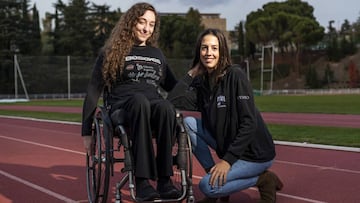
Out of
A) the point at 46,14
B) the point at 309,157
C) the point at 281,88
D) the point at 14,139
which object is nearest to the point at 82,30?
the point at 46,14

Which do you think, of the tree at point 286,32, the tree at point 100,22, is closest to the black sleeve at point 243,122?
the tree at point 100,22

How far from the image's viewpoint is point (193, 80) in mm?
4527

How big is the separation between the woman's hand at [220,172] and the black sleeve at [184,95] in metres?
0.61

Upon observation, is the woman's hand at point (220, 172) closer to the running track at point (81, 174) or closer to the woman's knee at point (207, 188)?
the woman's knee at point (207, 188)

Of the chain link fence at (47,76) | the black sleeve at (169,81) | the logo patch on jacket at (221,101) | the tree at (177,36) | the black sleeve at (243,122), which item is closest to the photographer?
the black sleeve at (243,122)

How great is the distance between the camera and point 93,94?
4219 mm

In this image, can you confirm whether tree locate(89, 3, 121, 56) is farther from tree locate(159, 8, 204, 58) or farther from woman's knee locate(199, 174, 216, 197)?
woman's knee locate(199, 174, 216, 197)

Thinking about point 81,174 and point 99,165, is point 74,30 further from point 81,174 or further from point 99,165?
point 99,165

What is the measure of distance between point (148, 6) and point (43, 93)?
1844 inches

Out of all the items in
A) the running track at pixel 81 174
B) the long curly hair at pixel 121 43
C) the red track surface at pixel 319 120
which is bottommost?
the red track surface at pixel 319 120

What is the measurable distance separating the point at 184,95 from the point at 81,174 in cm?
271

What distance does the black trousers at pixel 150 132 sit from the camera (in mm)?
3791

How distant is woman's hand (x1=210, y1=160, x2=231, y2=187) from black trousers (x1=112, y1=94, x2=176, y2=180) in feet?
1.18

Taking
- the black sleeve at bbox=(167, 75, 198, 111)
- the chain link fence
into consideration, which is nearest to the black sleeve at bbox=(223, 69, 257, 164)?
the black sleeve at bbox=(167, 75, 198, 111)
